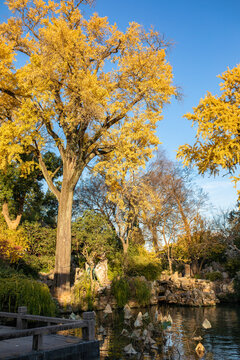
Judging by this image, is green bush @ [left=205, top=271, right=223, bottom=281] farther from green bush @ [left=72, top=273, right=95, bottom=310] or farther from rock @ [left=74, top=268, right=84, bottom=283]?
green bush @ [left=72, top=273, right=95, bottom=310]

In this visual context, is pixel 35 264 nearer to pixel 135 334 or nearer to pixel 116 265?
pixel 116 265

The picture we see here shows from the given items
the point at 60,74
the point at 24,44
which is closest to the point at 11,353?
the point at 60,74

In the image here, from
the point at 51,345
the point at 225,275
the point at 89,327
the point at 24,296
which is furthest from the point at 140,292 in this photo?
the point at 51,345

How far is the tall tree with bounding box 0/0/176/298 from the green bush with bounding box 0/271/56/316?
2728 millimetres

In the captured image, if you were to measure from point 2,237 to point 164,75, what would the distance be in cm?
993

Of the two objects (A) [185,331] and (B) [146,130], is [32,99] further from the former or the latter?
(A) [185,331]

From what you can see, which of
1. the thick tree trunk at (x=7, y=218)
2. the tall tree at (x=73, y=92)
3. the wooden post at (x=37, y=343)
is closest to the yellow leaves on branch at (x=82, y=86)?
the tall tree at (x=73, y=92)

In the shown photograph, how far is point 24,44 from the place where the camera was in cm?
1474

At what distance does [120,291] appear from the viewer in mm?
14648

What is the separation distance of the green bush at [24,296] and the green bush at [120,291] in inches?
196

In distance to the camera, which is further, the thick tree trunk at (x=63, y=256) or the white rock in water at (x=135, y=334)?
the thick tree trunk at (x=63, y=256)

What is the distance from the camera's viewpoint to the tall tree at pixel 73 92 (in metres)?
12.8

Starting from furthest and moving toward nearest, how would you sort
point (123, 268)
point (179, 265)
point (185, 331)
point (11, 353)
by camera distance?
point (179, 265) < point (123, 268) < point (185, 331) < point (11, 353)

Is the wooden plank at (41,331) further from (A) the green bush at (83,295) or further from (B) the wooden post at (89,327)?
(A) the green bush at (83,295)
